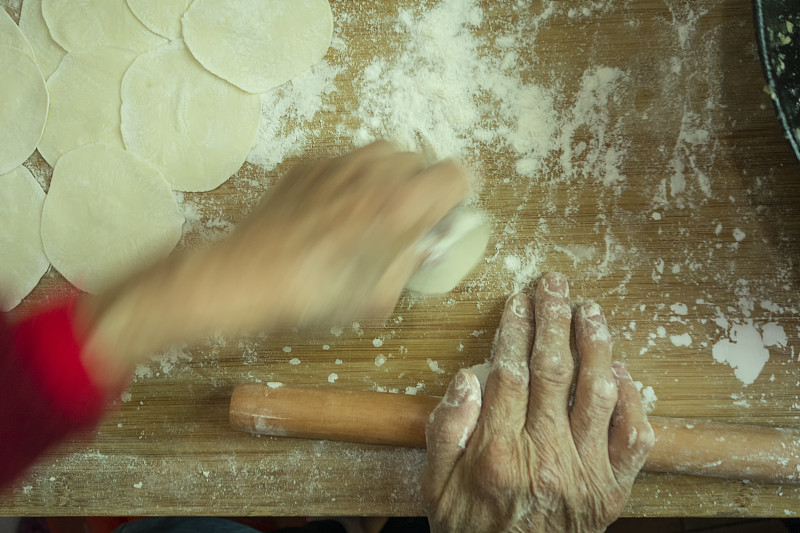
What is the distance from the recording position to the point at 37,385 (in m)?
0.81

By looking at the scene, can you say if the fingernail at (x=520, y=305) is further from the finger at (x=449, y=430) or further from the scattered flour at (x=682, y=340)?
the scattered flour at (x=682, y=340)

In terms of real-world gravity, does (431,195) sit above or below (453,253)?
above

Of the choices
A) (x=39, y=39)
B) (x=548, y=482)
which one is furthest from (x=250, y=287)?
(x=39, y=39)

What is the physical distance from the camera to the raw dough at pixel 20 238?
0.99 m

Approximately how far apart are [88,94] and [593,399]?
1021 mm

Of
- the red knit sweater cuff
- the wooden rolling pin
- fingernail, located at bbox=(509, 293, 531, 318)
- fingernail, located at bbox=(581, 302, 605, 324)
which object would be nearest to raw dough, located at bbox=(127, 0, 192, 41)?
the red knit sweater cuff

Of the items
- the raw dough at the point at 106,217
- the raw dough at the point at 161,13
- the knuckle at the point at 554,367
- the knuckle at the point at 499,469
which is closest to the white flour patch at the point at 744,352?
the knuckle at the point at 554,367

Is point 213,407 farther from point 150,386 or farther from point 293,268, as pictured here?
point 293,268

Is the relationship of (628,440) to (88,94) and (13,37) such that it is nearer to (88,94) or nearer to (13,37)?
(88,94)

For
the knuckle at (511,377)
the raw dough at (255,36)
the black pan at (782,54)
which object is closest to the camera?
the black pan at (782,54)

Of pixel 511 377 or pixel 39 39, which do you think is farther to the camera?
pixel 39 39

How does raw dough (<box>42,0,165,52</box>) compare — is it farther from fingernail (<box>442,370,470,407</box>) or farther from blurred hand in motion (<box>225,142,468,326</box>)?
fingernail (<box>442,370,470,407</box>)

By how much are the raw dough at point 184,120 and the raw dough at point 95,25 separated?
0.04 m

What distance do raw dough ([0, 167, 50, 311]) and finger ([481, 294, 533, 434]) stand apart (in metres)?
0.83
